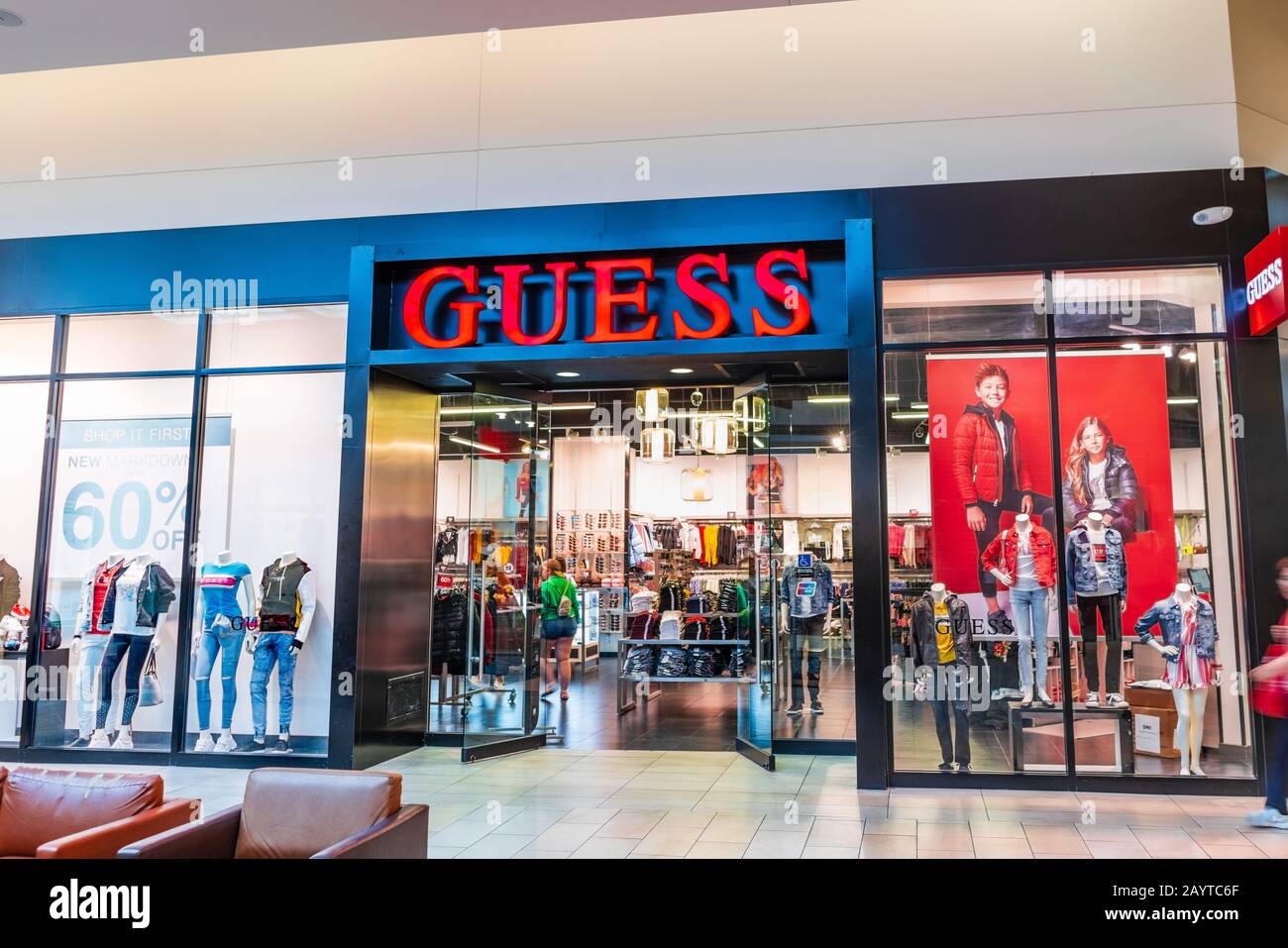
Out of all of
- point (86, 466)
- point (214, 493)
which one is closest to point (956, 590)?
point (214, 493)

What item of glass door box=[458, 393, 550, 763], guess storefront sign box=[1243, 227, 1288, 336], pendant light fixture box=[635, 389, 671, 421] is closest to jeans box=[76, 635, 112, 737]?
glass door box=[458, 393, 550, 763]

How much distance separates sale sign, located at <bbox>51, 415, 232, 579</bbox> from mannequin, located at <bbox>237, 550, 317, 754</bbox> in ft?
2.65

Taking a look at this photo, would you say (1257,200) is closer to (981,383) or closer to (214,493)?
(981,383)

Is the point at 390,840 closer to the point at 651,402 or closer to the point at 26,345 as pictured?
the point at 651,402

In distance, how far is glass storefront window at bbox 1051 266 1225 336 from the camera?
6535mm

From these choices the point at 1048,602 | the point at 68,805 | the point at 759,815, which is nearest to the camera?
the point at 68,805

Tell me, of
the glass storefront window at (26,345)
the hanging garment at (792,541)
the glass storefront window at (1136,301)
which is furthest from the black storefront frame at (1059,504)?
the glass storefront window at (26,345)

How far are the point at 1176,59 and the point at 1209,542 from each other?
3971mm

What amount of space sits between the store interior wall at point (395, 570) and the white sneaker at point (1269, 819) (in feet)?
20.5

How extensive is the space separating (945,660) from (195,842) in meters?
5.08

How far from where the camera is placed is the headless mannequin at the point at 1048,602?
6.44 metres

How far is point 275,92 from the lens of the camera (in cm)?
844

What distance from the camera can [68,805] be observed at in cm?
357

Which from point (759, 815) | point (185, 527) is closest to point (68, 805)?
point (759, 815)
